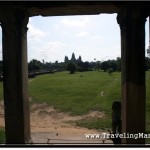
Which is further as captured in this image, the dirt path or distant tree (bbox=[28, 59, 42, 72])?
distant tree (bbox=[28, 59, 42, 72])

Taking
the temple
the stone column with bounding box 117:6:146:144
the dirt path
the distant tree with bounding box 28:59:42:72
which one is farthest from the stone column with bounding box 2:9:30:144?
the distant tree with bounding box 28:59:42:72

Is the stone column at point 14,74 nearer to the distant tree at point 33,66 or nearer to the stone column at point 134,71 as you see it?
the stone column at point 134,71

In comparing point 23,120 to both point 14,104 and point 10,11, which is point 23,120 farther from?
point 10,11

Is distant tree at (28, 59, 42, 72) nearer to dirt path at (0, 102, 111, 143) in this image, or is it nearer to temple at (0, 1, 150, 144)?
dirt path at (0, 102, 111, 143)

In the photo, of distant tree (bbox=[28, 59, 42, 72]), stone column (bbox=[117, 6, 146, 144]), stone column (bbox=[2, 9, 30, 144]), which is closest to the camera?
stone column (bbox=[117, 6, 146, 144])

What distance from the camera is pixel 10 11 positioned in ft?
22.4

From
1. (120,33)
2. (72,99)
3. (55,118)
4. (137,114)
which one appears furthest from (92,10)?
(72,99)

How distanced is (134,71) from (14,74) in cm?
Answer: 264

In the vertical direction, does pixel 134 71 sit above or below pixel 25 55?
below

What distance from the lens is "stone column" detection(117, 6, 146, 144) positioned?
6.64 m

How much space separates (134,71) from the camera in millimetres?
6707

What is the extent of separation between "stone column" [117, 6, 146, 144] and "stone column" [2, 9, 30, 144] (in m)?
2.30

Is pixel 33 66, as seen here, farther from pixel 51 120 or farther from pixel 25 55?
pixel 25 55

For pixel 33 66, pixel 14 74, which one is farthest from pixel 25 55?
pixel 33 66
